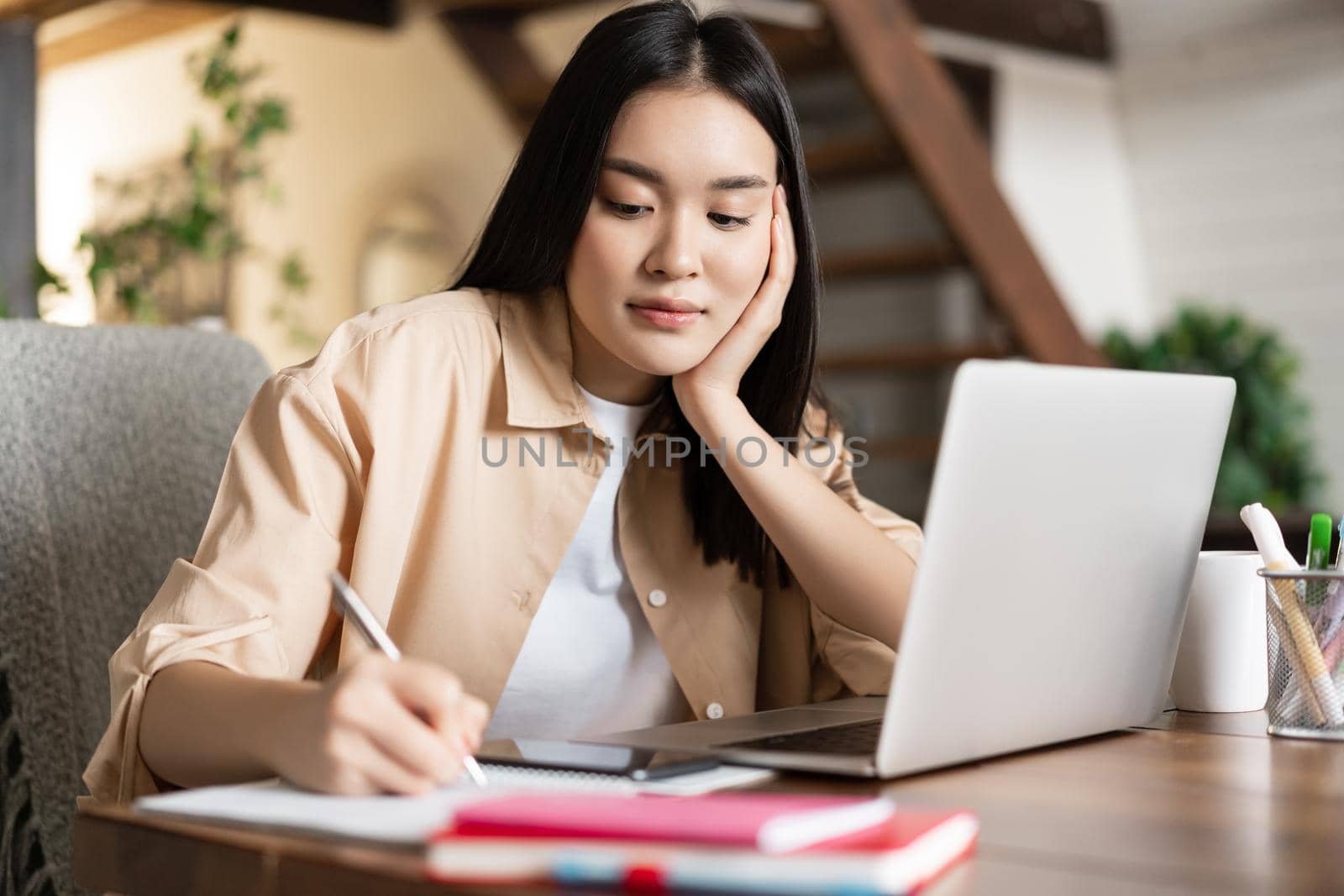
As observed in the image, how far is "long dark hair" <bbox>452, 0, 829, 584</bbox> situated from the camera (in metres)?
1.33

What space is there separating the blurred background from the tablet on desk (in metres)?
3.51

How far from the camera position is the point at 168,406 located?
5.25ft

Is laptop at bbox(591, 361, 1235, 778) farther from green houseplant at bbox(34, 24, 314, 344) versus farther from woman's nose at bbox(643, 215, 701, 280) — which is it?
green houseplant at bbox(34, 24, 314, 344)

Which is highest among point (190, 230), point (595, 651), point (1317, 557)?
point (190, 230)

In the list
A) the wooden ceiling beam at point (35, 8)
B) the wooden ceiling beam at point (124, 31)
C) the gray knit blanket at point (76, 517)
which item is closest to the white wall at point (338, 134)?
the wooden ceiling beam at point (124, 31)

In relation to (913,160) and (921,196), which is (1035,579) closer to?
(913,160)

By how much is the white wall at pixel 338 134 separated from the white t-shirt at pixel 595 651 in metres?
3.83

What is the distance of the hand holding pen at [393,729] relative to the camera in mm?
782

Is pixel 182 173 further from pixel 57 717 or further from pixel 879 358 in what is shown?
pixel 57 717

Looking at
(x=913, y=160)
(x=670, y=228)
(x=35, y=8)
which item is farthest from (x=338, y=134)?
(x=670, y=228)

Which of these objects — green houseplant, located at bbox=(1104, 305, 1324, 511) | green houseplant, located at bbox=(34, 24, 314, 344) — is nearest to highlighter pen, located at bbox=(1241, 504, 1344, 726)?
green houseplant, located at bbox=(34, 24, 314, 344)

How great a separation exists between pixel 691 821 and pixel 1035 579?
0.38 meters

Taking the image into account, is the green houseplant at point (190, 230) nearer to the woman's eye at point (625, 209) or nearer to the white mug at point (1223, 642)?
the woman's eye at point (625, 209)

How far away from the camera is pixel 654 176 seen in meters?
1.29
